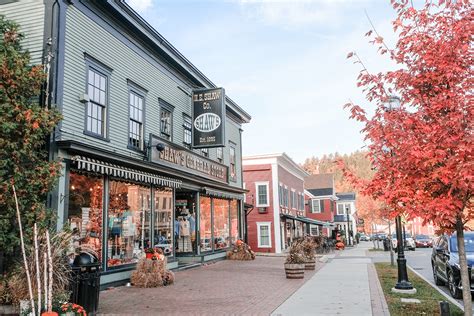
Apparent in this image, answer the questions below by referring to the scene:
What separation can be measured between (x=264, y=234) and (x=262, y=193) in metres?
3.20

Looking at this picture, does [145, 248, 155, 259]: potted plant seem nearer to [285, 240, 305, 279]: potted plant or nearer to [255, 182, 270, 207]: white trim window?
[285, 240, 305, 279]: potted plant

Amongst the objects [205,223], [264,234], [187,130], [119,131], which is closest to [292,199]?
[264,234]

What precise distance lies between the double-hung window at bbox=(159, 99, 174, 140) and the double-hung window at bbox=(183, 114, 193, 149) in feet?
4.51

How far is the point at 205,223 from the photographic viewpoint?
65.9ft

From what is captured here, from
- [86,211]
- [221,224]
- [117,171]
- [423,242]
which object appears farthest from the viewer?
[423,242]

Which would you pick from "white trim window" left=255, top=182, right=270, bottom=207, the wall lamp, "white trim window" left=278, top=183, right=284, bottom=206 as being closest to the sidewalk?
the wall lamp

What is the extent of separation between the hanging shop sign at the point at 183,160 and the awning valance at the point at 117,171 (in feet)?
2.26

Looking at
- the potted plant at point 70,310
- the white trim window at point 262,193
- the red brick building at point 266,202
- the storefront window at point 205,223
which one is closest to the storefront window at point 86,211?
the potted plant at point 70,310

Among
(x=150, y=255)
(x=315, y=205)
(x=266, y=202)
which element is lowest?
(x=150, y=255)

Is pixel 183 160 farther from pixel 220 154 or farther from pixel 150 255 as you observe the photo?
pixel 220 154

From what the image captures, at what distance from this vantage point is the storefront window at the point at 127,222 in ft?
41.2

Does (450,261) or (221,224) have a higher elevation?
(221,224)

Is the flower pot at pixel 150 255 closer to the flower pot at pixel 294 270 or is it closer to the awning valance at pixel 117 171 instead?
the awning valance at pixel 117 171

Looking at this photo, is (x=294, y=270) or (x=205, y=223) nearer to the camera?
(x=294, y=270)
